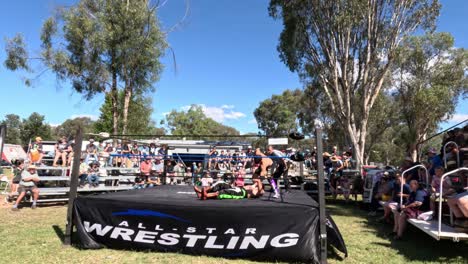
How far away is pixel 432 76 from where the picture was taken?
28.9 m

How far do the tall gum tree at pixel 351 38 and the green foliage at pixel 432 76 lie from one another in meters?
11.2

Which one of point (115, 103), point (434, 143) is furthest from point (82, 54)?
point (434, 143)

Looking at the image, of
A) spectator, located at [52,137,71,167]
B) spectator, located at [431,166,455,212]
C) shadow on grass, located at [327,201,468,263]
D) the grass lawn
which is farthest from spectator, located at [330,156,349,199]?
spectator, located at [52,137,71,167]

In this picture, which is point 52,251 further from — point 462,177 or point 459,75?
point 459,75

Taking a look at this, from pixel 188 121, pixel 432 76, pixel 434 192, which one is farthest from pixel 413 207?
pixel 188 121

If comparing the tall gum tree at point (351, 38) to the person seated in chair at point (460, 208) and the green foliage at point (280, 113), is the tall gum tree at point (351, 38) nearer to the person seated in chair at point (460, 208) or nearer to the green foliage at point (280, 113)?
the person seated in chair at point (460, 208)

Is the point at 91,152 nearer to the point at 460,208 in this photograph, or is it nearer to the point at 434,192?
the point at 434,192

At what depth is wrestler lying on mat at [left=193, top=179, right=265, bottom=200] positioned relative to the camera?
6.20 m

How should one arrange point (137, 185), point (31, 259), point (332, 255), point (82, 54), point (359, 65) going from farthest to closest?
point (82, 54)
point (359, 65)
point (137, 185)
point (332, 255)
point (31, 259)

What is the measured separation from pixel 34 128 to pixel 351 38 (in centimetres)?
5063

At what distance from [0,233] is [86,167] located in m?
4.76

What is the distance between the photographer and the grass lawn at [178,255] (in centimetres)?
503

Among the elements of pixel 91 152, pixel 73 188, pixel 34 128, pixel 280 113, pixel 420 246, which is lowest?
pixel 420 246

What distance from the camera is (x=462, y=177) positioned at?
6.57m
